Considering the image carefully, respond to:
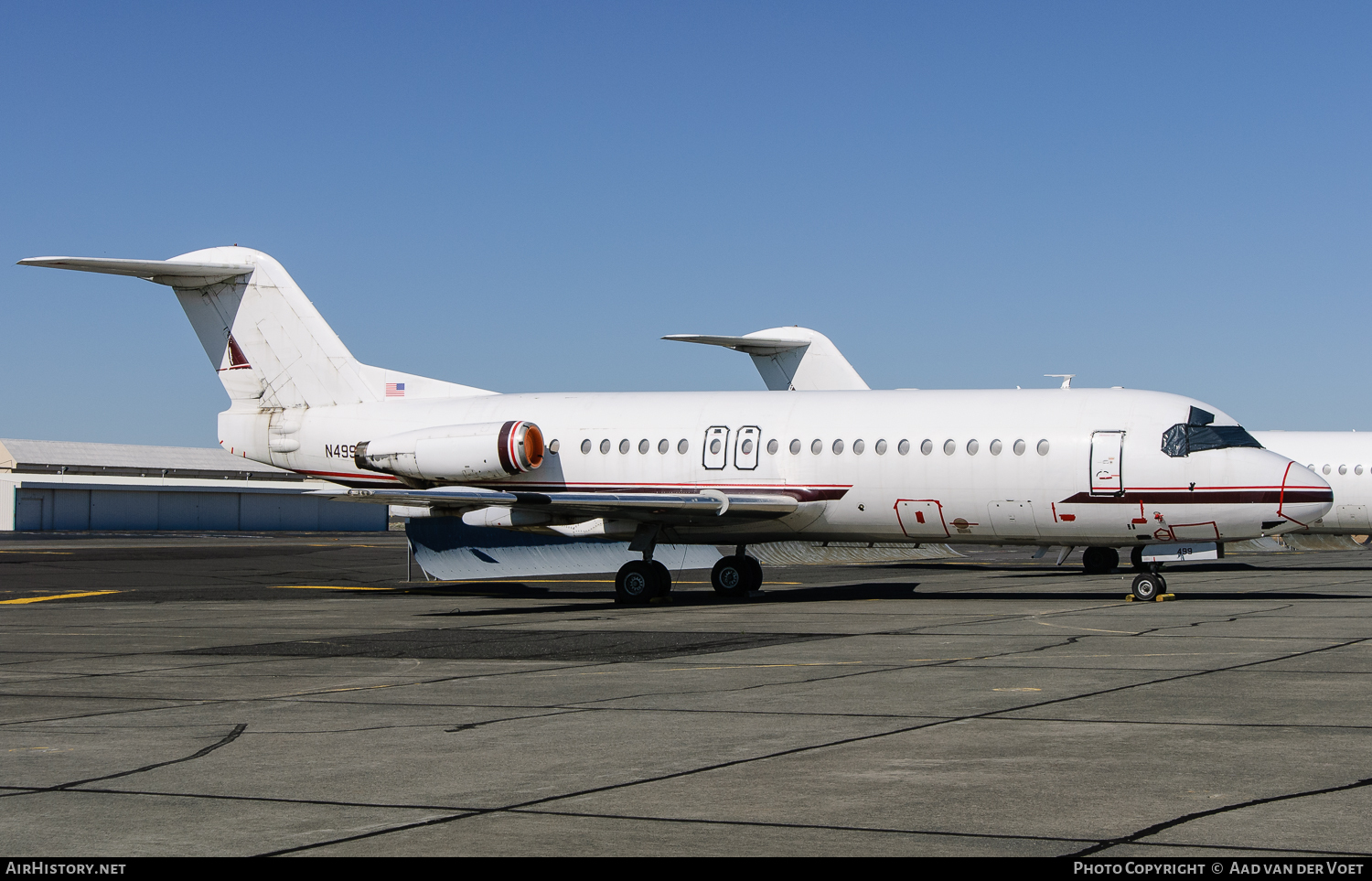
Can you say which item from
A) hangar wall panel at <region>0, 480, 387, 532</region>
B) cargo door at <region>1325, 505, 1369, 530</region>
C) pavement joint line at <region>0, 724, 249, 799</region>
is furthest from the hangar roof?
pavement joint line at <region>0, 724, 249, 799</region>

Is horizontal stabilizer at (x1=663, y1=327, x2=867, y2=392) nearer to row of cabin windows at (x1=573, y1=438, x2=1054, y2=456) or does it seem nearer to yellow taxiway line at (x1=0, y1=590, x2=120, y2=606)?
row of cabin windows at (x1=573, y1=438, x2=1054, y2=456)

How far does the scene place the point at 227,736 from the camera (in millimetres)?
9500

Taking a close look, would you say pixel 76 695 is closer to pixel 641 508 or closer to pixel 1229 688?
pixel 1229 688

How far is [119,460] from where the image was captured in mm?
96750

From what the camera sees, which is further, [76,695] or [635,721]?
[76,695]

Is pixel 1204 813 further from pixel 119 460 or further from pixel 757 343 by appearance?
pixel 119 460

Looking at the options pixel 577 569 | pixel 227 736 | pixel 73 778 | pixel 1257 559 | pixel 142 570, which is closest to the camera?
pixel 73 778

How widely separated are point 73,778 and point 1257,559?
42.5 metres

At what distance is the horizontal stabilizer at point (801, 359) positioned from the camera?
119 ft

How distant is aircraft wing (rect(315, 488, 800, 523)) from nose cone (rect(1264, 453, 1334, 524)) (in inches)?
314

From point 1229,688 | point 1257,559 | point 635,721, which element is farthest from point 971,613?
point 1257,559

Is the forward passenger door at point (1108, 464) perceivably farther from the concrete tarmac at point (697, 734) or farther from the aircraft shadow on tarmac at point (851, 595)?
the concrete tarmac at point (697, 734)

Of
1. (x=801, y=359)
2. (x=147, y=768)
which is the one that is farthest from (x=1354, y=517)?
(x=147, y=768)
